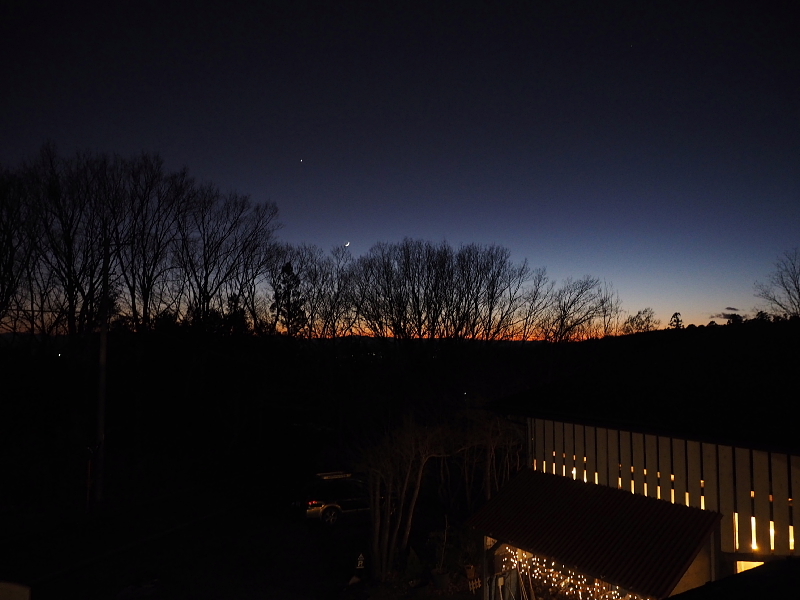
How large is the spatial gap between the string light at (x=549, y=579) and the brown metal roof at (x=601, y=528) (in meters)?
0.67

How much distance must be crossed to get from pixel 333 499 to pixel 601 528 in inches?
423

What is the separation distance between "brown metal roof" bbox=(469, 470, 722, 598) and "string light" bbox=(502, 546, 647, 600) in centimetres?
67

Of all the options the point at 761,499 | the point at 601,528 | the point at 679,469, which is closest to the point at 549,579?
the point at 601,528

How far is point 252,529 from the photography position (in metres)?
15.5

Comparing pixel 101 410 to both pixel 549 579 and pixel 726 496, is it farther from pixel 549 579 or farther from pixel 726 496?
pixel 726 496

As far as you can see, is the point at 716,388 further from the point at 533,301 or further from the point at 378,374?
the point at 533,301

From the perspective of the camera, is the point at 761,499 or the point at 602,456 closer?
the point at 761,499

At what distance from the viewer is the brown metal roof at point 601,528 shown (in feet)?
20.8

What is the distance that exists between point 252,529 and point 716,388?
13099 millimetres

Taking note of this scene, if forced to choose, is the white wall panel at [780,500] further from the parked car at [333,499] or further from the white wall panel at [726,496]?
the parked car at [333,499]

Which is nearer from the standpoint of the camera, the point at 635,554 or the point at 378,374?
the point at 635,554

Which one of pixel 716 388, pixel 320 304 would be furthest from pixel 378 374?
pixel 716 388

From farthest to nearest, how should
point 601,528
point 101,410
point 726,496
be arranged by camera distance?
point 101,410
point 601,528
point 726,496

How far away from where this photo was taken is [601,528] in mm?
7336
